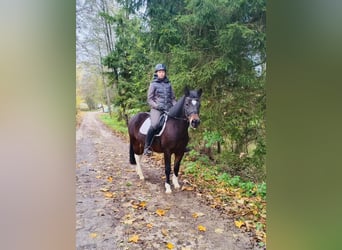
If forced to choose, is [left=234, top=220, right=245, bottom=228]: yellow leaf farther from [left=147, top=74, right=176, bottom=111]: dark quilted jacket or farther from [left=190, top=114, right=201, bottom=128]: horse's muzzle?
[left=147, top=74, right=176, bottom=111]: dark quilted jacket

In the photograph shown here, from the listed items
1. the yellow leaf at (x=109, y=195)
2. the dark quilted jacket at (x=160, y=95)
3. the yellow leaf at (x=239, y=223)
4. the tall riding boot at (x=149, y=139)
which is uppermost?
the dark quilted jacket at (x=160, y=95)

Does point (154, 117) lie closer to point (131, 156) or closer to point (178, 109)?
point (178, 109)

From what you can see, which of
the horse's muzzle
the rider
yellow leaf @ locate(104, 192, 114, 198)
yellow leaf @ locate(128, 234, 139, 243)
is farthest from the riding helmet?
yellow leaf @ locate(128, 234, 139, 243)

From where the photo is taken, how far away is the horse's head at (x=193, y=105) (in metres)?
1.63

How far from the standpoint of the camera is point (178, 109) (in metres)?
1.66

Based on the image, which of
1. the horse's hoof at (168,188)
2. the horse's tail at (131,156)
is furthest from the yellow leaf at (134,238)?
the horse's tail at (131,156)

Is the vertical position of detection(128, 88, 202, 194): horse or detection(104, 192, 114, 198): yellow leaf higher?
detection(128, 88, 202, 194): horse

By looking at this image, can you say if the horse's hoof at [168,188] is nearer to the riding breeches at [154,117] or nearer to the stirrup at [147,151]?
the stirrup at [147,151]

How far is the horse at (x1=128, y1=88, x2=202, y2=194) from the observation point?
1.64 meters

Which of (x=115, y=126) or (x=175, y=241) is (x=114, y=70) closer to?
(x=115, y=126)
